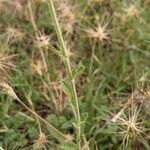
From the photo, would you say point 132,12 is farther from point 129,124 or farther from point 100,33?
point 129,124

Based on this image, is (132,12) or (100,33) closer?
(100,33)

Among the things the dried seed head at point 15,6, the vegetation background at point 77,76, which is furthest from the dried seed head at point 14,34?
the dried seed head at point 15,6

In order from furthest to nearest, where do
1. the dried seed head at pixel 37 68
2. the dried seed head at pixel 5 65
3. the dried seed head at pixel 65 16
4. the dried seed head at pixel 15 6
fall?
1. the dried seed head at pixel 15 6
2. the dried seed head at pixel 65 16
3. the dried seed head at pixel 37 68
4. the dried seed head at pixel 5 65

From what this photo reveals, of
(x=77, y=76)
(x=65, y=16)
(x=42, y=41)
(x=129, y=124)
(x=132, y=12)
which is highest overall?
(x=132, y=12)

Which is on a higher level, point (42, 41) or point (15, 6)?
point (15, 6)

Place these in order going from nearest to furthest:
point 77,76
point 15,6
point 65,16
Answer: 1. point 77,76
2. point 65,16
3. point 15,6

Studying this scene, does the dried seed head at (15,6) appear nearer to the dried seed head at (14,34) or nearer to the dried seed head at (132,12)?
the dried seed head at (14,34)

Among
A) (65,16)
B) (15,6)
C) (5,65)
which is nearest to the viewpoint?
(5,65)

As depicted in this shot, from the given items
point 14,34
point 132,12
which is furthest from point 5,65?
point 132,12

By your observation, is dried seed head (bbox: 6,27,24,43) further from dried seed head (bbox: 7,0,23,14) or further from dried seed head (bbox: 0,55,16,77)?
dried seed head (bbox: 0,55,16,77)

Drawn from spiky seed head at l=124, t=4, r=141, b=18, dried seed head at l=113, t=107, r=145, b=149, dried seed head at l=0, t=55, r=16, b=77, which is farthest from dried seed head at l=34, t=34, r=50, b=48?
dried seed head at l=113, t=107, r=145, b=149

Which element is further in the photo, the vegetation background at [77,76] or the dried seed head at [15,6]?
the dried seed head at [15,6]
